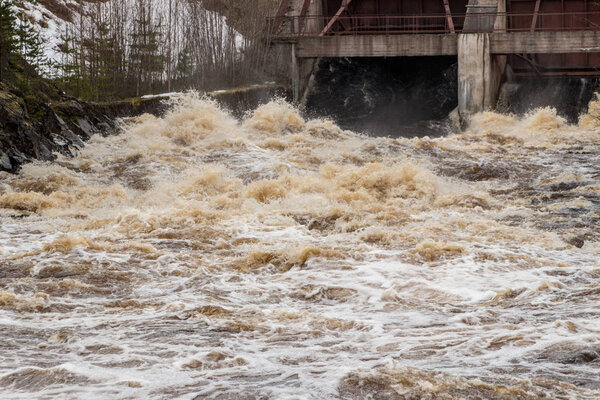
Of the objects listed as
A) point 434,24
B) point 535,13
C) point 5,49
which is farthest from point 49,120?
point 535,13

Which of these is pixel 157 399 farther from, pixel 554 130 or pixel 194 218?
pixel 554 130

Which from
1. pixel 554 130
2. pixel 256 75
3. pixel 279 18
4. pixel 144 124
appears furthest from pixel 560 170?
pixel 256 75

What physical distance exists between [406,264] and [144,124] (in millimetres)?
15261

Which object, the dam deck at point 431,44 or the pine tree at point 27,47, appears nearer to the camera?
the pine tree at point 27,47

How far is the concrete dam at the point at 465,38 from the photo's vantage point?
25.7 metres

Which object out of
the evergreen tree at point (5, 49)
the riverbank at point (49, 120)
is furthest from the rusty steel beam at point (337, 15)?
the evergreen tree at point (5, 49)

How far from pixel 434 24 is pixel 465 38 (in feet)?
17.0

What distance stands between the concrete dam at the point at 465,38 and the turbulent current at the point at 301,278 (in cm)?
727

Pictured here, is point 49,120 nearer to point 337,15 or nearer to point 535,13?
point 337,15

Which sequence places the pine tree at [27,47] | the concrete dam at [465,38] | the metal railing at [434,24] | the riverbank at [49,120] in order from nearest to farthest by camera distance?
the riverbank at [49,120], the pine tree at [27,47], the concrete dam at [465,38], the metal railing at [434,24]

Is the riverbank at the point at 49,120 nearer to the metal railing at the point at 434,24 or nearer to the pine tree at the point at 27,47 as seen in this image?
the pine tree at the point at 27,47

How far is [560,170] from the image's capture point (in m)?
17.1

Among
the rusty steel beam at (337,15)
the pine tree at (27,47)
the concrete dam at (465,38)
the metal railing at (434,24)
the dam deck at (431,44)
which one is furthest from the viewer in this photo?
the rusty steel beam at (337,15)

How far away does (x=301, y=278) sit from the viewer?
9.46 meters
